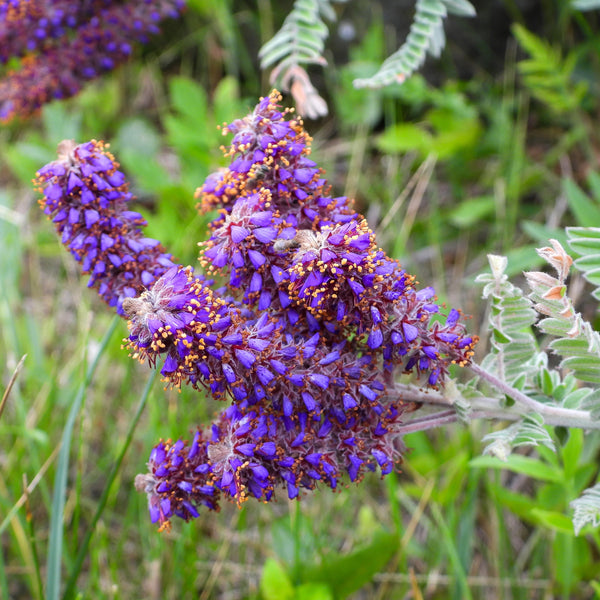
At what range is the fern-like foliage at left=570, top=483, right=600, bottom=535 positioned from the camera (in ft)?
6.64

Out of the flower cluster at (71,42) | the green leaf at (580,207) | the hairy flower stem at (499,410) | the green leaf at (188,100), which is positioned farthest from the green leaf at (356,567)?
the green leaf at (188,100)

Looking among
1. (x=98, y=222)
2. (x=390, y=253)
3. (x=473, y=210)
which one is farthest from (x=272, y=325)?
(x=473, y=210)

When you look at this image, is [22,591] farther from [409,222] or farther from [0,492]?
[409,222]

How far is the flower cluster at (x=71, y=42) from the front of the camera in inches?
134

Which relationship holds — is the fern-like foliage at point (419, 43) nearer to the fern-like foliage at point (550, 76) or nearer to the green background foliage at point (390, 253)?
the green background foliage at point (390, 253)

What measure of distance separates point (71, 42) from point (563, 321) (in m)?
2.84

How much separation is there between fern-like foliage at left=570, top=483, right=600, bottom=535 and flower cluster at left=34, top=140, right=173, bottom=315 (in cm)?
140

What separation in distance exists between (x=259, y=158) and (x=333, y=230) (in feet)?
1.12

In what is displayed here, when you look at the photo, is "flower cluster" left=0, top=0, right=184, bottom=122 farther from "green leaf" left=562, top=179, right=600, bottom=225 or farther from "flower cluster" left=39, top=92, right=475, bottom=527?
"green leaf" left=562, top=179, right=600, bottom=225

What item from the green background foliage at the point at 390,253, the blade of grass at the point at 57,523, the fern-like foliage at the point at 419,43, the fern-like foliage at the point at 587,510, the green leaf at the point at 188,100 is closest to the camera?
the fern-like foliage at the point at 587,510

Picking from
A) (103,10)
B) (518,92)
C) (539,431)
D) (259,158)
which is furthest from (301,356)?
(518,92)

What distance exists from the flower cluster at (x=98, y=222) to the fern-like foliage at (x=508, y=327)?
3.17 feet

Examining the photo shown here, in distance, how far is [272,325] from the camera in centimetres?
189

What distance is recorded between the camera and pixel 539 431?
2.11m
